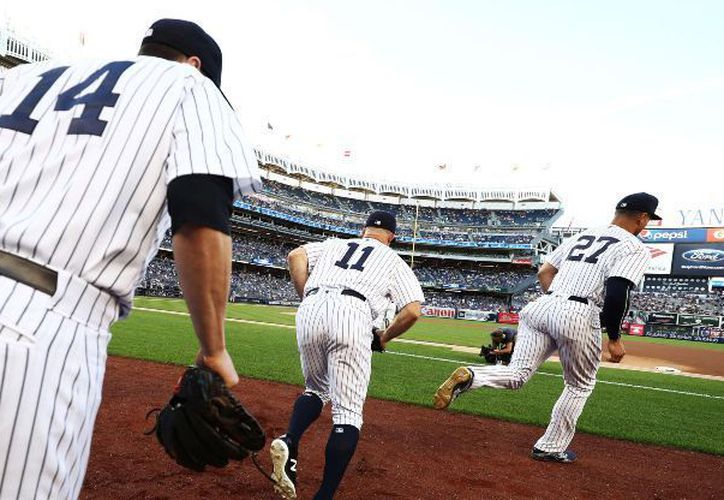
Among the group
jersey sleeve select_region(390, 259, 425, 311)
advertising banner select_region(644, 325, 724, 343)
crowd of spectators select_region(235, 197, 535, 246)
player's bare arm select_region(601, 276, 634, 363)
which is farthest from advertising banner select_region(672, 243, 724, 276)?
jersey sleeve select_region(390, 259, 425, 311)

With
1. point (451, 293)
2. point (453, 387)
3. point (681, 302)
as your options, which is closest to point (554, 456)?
point (453, 387)

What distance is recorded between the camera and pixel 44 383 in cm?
117

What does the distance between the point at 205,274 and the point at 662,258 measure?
4837 cm

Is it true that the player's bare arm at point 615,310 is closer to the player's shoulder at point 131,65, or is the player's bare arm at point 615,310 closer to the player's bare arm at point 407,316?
the player's bare arm at point 407,316

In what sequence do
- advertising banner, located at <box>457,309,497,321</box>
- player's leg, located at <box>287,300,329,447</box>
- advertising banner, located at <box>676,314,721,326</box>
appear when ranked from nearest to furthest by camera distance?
player's leg, located at <box>287,300,329,447</box>
advertising banner, located at <box>676,314,721,326</box>
advertising banner, located at <box>457,309,497,321</box>

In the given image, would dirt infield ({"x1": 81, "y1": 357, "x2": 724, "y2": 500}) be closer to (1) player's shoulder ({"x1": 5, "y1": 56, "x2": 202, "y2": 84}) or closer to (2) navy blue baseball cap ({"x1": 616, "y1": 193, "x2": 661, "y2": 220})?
(2) navy blue baseball cap ({"x1": 616, "y1": 193, "x2": 661, "y2": 220})

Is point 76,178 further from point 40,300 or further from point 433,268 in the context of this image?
point 433,268

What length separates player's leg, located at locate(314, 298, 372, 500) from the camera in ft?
9.74

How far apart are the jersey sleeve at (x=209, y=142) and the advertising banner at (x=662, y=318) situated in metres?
40.5

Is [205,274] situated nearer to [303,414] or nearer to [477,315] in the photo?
[303,414]

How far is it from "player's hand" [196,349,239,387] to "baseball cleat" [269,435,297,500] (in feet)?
5.72

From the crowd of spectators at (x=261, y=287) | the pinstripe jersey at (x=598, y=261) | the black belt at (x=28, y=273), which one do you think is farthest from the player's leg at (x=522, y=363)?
the crowd of spectators at (x=261, y=287)

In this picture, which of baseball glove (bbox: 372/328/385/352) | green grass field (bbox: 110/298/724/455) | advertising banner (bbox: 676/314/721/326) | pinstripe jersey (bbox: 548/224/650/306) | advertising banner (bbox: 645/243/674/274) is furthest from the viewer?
advertising banner (bbox: 645/243/674/274)

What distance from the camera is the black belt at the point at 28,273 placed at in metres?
1.22
